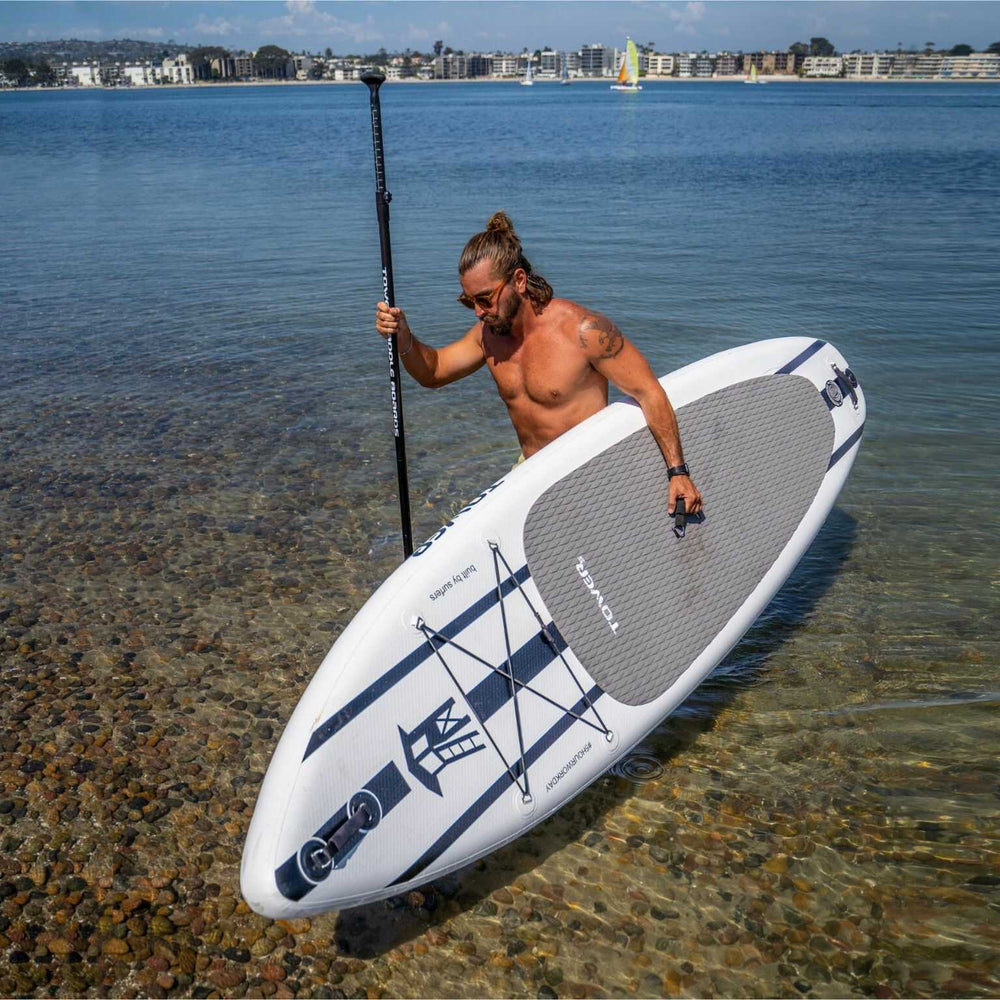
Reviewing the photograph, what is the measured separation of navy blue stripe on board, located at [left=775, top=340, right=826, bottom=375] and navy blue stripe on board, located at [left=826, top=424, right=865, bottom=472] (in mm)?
529

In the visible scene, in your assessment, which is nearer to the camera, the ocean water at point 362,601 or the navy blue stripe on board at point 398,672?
the navy blue stripe on board at point 398,672

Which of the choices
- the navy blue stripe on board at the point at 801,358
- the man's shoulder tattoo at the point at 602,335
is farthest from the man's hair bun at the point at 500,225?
the navy blue stripe on board at the point at 801,358

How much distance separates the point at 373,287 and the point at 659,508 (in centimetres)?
1142

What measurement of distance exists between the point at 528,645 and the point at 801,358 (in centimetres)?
275

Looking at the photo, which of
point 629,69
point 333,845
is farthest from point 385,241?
point 629,69

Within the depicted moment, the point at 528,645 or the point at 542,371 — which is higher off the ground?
the point at 542,371

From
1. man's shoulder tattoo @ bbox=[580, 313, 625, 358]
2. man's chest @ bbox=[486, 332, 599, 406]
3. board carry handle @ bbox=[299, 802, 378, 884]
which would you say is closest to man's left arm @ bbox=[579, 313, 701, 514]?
man's shoulder tattoo @ bbox=[580, 313, 625, 358]

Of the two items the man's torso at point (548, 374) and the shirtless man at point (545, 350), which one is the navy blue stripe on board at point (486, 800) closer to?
the shirtless man at point (545, 350)

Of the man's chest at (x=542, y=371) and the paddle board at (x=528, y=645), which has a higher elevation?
the man's chest at (x=542, y=371)

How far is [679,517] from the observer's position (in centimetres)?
451

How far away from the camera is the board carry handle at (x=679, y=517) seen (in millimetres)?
4504

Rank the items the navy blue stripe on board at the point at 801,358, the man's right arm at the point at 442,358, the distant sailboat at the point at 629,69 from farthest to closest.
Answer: the distant sailboat at the point at 629,69, the navy blue stripe on board at the point at 801,358, the man's right arm at the point at 442,358

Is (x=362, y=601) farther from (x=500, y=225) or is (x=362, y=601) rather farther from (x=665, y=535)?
(x=500, y=225)

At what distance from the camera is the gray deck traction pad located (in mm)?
4102
